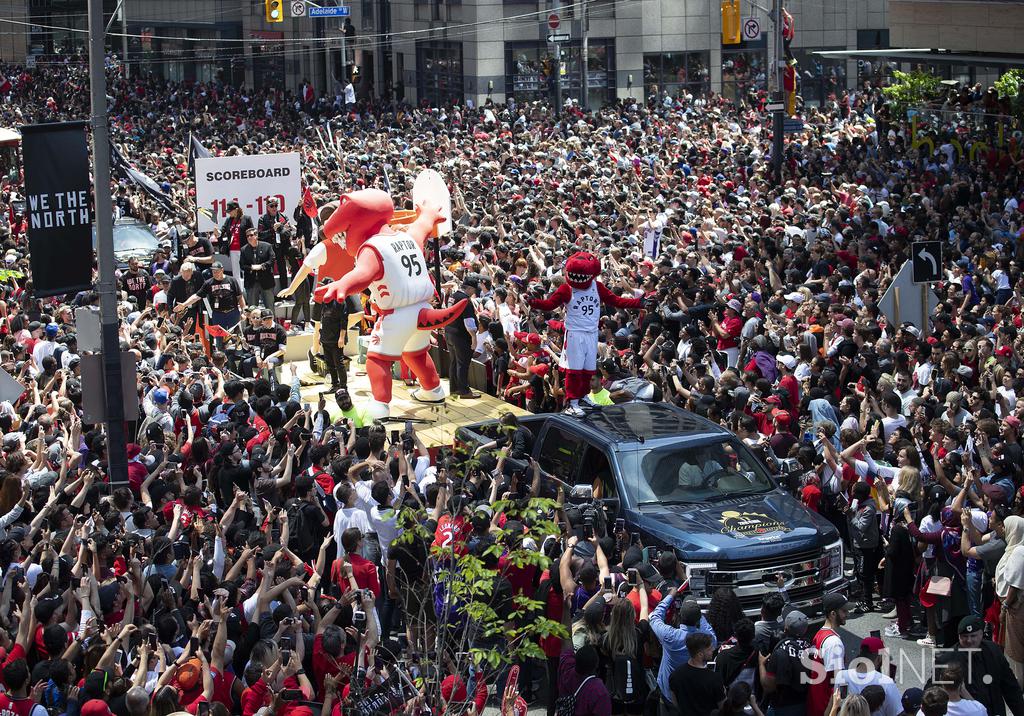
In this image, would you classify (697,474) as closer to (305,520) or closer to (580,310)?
(305,520)

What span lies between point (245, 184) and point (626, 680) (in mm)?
15114

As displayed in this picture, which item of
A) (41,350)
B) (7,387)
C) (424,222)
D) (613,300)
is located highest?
(424,222)

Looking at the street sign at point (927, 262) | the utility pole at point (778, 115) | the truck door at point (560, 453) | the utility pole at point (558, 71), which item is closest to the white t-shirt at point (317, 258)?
the truck door at point (560, 453)

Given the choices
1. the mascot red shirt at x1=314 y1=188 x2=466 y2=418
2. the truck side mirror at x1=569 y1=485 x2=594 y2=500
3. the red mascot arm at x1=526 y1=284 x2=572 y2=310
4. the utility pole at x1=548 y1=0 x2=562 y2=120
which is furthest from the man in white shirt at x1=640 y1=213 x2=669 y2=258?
the utility pole at x1=548 y1=0 x2=562 y2=120

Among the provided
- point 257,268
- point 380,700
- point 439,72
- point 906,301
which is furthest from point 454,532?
point 439,72

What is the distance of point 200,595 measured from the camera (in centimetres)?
978

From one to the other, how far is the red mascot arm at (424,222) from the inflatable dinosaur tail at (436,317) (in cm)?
96

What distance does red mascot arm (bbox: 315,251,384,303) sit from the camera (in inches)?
605

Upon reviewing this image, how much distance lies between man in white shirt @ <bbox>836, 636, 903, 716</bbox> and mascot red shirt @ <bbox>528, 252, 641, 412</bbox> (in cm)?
727

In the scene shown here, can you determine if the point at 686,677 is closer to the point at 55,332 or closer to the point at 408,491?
the point at 408,491

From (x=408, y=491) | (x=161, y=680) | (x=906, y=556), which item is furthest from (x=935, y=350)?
(x=161, y=680)

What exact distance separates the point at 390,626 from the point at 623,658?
9.17 feet

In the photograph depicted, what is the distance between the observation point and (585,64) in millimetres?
47500

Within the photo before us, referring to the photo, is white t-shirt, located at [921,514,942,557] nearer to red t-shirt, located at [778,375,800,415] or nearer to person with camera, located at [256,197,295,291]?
red t-shirt, located at [778,375,800,415]
